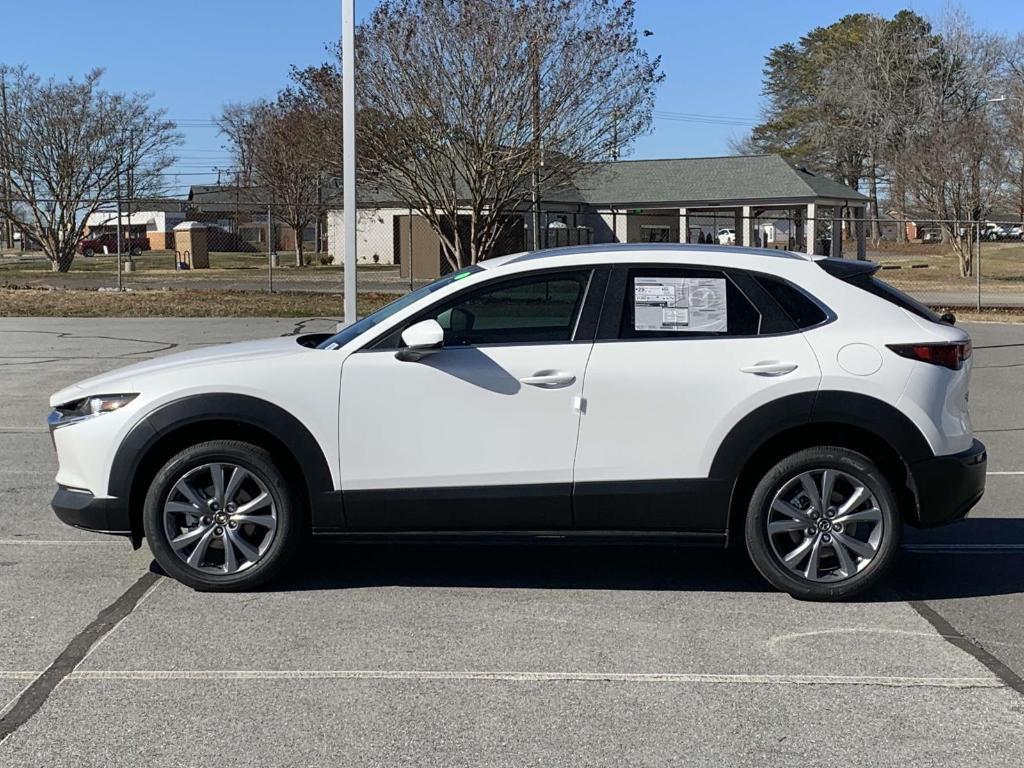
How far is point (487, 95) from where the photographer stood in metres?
23.0

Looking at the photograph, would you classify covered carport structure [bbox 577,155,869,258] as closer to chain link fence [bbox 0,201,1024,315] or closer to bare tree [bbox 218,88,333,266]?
chain link fence [bbox 0,201,1024,315]

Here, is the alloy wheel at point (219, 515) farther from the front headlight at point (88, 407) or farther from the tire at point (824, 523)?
the tire at point (824, 523)

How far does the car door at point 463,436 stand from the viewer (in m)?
5.55

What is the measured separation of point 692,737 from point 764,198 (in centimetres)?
4105

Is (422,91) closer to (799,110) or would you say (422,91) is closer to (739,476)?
(739,476)

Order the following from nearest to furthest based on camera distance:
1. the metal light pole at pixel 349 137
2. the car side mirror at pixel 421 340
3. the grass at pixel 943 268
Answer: the car side mirror at pixel 421 340
the metal light pole at pixel 349 137
the grass at pixel 943 268

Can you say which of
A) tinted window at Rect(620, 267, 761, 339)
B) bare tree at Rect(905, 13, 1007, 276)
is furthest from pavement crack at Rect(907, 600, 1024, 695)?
bare tree at Rect(905, 13, 1007, 276)

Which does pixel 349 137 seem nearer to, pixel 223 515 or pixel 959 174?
pixel 223 515

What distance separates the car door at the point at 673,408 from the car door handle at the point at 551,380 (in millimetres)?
97

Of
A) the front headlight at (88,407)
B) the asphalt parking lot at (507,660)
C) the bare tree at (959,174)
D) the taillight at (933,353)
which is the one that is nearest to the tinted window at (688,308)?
the taillight at (933,353)

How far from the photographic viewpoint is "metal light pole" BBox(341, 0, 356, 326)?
12.8m

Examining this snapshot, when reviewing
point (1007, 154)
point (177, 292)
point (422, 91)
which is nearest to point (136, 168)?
point (177, 292)

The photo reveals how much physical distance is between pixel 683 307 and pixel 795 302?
21.3 inches

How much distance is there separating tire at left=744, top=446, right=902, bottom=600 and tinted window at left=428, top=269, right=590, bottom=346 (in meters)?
1.25
